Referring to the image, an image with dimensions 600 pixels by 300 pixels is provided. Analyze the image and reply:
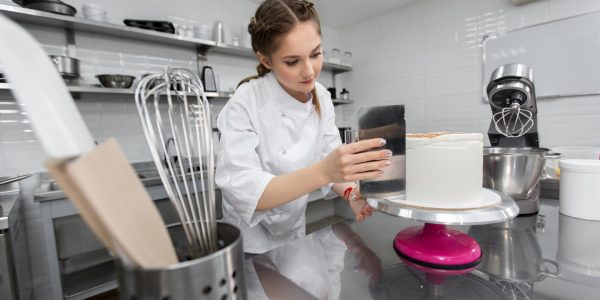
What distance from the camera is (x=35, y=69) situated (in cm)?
20

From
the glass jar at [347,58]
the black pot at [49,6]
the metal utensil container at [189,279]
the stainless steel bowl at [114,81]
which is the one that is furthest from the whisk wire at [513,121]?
the glass jar at [347,58]

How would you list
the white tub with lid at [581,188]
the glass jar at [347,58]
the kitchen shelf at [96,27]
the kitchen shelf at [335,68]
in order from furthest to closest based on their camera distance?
the glass jar at [347,58], the kitchen shelf at [335,68], the kitchen shelf at [96,27], the white tub with lid at [581,188]

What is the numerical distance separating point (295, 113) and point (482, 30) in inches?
86.4

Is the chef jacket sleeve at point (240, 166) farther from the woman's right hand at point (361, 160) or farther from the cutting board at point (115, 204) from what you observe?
the cutting board at point (115, 204)

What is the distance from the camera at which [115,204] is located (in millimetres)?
219

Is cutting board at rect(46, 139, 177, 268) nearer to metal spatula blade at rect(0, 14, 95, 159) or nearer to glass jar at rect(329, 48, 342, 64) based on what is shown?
metal spatula blade at rect(0, 14, 95, 159)

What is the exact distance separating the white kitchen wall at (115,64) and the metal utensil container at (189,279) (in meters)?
1.96

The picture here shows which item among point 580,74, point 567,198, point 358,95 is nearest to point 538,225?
point 567,198

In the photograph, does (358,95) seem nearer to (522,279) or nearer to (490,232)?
(490,232)

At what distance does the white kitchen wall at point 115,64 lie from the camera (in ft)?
5.42

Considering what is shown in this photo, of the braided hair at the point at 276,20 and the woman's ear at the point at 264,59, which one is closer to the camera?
the braided hair at the point at 276,20

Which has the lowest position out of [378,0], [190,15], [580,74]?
[580,74]

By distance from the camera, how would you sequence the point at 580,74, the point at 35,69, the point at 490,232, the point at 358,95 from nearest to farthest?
the point at 35,69 < the point at 490,232 < the point at 580,74 < the point at 358,95

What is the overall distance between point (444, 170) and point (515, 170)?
0.42 meters
